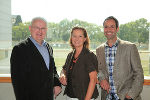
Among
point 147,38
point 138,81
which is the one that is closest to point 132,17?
point 147,38

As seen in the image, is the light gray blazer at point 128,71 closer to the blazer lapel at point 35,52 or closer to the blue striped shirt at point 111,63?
the blue striped shirt at point 111,63

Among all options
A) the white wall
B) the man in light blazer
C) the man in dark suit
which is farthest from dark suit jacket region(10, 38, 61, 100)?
the white wall

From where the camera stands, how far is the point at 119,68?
177 cm

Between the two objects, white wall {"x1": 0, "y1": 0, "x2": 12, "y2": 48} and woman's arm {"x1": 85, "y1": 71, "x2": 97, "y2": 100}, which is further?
white wall {"x1": 0, "y1": 0, "x2": 12, "y2": 48}

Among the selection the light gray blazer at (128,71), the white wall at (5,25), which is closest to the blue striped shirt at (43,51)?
the light gray blazer at (128,71)

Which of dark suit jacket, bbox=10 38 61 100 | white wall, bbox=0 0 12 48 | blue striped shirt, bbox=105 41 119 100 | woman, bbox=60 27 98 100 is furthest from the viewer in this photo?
white wall, bbox=0 0 12 48

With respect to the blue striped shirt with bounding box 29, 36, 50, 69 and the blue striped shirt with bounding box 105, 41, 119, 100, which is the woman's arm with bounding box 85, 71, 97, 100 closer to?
the blue striped shirt with bounding box 105, 41, 119, 100

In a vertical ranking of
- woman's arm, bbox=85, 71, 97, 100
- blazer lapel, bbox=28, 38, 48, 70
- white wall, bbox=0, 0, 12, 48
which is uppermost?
white wall, bbox=0, 0, 12, 48

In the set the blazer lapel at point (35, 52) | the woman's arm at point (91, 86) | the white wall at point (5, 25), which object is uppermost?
the white wall at point (5, 25)

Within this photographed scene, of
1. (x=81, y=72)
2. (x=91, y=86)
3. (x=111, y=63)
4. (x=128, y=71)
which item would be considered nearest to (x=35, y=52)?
(x=81, y=72)

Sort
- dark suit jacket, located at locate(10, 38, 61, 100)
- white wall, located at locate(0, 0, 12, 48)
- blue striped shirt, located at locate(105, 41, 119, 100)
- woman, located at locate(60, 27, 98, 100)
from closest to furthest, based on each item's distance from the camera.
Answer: dark suit jacket, located at locate(10, 38, 61, 100)
woman, located at locate(60, 27, 98, 100)
blue striped shirt, located at locate(105, 41, 119, 100)
white wall, located at locate(0, 0, 12, 48)

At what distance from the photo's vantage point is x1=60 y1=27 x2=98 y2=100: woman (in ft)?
5.31

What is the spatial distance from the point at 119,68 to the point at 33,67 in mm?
919

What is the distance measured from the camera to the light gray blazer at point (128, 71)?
1.71 meters
